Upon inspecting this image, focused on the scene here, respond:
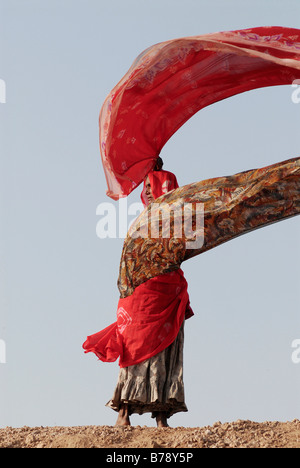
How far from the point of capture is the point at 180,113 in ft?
25.5

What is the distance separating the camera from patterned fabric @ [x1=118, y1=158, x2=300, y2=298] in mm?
6824

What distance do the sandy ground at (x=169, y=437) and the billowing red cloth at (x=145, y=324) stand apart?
84cm

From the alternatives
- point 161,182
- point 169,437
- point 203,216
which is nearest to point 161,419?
point 169,437

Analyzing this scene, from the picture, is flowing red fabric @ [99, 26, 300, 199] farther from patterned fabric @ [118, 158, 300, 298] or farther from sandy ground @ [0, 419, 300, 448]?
sandy ground @ [0, 419, 300, 448]

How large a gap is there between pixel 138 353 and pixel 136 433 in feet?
3.19

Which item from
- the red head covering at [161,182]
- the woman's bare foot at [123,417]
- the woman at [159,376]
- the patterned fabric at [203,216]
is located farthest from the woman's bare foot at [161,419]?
the red head covering at [161,182]

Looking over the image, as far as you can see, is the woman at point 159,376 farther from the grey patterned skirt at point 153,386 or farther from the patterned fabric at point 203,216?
the patterned fabric at point 203,216

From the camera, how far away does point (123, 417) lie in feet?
23.4

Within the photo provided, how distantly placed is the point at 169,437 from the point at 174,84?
3.47 metres

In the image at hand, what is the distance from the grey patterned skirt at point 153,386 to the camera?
7.04m

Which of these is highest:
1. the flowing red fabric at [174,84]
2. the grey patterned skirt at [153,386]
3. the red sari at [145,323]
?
the flowing red fabric at [174,84]
